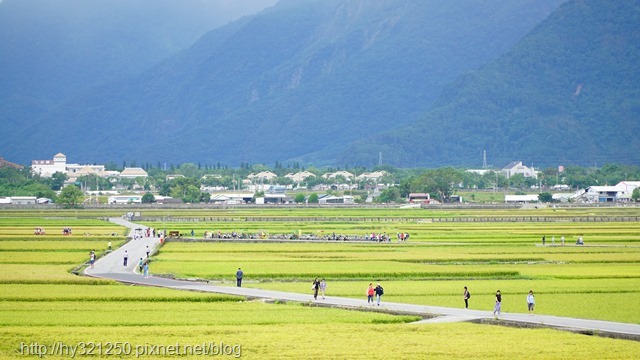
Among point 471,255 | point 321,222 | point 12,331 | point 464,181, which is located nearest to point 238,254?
point 471,255

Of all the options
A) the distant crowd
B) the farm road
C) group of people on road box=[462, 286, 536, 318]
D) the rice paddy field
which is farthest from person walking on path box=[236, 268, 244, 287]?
the distant crowd

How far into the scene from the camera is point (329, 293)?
43.4m

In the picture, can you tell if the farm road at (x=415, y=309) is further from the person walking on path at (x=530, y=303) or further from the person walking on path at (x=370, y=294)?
the person walking on path at (x=530, y=303)

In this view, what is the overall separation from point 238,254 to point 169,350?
33459 millimetres

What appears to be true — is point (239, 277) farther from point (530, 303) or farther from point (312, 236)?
point (312, 236)

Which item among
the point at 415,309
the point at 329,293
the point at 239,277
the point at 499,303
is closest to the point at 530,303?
Answer: the point at 499,303

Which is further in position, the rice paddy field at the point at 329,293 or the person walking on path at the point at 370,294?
the person walking on path at the point at 370,294

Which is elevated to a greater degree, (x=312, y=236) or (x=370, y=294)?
(x=312, y=236)

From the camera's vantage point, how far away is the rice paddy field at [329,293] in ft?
101

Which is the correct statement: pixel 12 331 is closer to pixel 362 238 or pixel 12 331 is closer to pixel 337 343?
pixel 337 343

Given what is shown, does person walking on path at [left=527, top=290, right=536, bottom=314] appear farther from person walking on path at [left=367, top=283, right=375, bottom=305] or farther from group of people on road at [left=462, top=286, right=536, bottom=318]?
person walking on path at [left=367, top=283, right=375, bottom=305]

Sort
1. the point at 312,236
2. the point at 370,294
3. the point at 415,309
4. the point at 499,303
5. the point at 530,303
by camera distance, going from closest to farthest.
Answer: the point at 499,303 < the point at 530,303 < the point at 415,309 < the point at 370,294 < the point at 312,236

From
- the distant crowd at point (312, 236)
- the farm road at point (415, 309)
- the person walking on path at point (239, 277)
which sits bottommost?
the farm road at point (415, 309)

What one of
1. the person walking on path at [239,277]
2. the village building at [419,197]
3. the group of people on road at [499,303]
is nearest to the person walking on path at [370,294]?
the group of people on road at [499,303]
